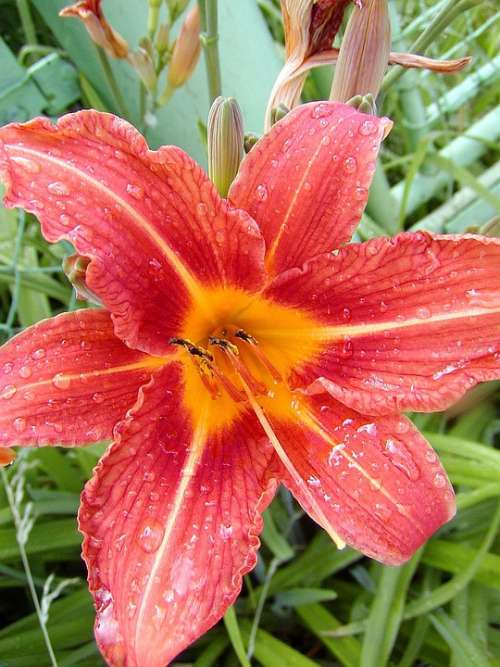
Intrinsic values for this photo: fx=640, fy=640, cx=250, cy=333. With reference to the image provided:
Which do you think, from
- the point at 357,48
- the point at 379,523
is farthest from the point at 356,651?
the point at 357,48

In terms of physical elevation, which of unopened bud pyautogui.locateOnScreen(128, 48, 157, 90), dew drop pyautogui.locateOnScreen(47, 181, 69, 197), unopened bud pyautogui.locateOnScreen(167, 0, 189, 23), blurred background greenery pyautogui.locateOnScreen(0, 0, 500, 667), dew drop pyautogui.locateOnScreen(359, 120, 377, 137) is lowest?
blurred background greenery pyautogui.locateOnScreen(0, 0, 500, 667)

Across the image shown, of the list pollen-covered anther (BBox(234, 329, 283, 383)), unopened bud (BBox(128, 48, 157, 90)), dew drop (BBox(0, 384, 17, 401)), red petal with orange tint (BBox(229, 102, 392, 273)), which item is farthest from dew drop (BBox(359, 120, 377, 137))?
unopened bud (BBox(128, 48, 157, 90))

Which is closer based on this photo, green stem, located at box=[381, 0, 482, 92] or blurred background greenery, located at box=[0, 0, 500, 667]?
green stem, located at box=[381, 0, 482, 92]

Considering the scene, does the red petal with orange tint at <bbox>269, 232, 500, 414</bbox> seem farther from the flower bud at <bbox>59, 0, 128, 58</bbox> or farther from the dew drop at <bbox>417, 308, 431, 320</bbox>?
the flower bud at <bbox>59, 0, 128, 58</bbox>

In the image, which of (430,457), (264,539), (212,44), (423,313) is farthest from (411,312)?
(264,539)

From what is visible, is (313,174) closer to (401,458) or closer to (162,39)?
(401,458)

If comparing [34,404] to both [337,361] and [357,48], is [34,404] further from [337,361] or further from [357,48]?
[357,48]

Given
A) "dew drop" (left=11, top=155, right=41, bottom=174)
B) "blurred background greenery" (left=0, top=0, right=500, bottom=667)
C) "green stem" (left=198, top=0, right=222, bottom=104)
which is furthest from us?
"blurred background greenery" (left=0, top=0, right=500, bottom=667)
